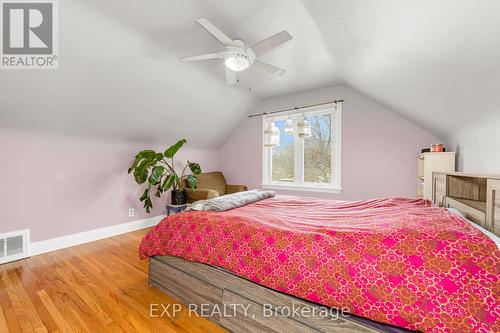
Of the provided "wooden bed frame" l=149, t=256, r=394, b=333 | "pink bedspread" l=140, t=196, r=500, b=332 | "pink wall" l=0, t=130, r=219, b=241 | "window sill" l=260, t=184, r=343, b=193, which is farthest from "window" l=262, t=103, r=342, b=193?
"wooden bed frame" l=149, t=256, r=394, b=333

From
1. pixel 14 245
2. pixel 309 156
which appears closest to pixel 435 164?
pixel 309 156

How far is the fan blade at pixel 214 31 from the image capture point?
1.73 meters

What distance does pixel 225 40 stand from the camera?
197cm

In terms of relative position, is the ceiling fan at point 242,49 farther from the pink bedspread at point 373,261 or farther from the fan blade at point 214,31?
the pink bedspread at point 373,261

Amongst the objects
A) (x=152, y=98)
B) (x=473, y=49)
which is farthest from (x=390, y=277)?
(x=152, y=98)

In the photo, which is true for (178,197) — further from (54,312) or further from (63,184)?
(54,312)

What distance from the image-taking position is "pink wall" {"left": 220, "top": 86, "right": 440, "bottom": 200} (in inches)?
133

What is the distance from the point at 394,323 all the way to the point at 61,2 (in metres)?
3.27

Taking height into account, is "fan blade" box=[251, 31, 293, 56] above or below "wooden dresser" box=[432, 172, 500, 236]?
above

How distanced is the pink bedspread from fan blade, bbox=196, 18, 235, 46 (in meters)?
1.52

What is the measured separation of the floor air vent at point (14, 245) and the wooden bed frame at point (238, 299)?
6.45 feet

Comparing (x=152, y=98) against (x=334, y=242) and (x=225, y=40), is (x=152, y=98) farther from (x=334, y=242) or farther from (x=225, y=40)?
(x=334, y=242)

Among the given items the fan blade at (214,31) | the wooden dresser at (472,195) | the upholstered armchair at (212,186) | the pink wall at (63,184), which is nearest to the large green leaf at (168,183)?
the upholstered armchair at (212,186)

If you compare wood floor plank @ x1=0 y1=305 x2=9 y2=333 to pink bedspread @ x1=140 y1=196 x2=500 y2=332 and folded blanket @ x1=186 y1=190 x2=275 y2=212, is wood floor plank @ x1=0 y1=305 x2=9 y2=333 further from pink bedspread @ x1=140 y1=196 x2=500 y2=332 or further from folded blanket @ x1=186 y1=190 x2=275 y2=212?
folded blanket @ x1=186 y1=190 x2=275 y2=212
